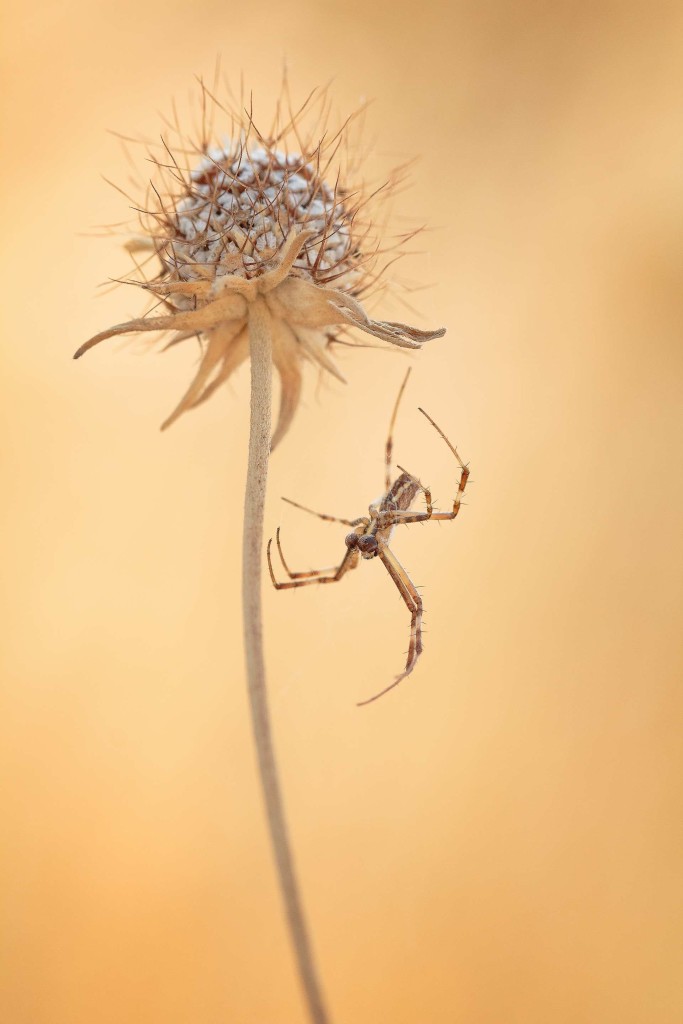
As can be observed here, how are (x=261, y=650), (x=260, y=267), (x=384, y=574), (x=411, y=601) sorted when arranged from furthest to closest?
(x=384, y=574), (x=411, y=601), (x=260, y=267), (x=261, y=650)

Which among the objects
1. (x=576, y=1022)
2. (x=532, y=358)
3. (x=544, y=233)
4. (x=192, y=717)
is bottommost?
(x=576, y=1022)

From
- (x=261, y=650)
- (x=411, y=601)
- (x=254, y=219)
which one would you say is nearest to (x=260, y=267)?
(x=254, y=219)

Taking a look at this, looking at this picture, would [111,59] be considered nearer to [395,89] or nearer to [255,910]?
[395,89]

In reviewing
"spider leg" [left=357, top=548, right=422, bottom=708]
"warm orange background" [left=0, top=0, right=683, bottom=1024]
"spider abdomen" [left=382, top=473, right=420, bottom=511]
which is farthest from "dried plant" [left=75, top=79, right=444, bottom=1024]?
"warm orange background" [left=0, top=0, right=683, bottom=1024]

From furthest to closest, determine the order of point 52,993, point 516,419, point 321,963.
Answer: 1. point 516,419
2. point 321,963
3. point 52,993

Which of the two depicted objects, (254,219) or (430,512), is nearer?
(254,219)

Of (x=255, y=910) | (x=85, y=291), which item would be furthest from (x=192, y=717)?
(x=85, y=291)

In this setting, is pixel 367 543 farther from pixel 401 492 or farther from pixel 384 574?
pixel 384 574

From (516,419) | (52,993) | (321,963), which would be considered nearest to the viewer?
(52,993)
